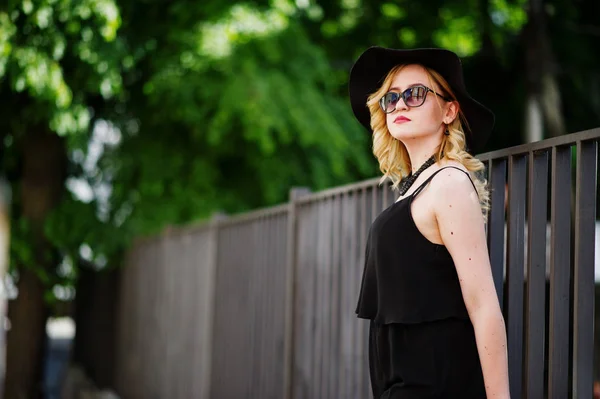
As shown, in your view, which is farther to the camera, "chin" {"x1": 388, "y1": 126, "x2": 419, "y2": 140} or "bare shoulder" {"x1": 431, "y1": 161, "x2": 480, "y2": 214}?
"chin" {"x1": 388, "y1": 126, "x2": 419, "y2": 140}

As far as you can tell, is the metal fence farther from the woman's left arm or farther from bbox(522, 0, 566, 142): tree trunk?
bbox(522, 0, 566, 142): tree trunk

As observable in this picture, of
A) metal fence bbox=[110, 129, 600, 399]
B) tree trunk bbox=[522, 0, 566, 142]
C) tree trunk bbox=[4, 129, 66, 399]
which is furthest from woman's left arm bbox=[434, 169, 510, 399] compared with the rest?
tree trunk bbox=[522, 0, 566, 142]

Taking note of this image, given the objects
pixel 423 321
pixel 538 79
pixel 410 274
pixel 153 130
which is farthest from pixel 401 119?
pixel 538 79

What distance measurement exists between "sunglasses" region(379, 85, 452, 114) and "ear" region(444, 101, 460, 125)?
0.02 m

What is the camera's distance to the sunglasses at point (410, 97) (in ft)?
8.95

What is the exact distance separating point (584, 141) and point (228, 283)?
172 inches

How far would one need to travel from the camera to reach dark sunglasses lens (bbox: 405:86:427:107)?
2.72 m

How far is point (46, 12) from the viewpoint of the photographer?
25.9 ft

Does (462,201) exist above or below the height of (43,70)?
below

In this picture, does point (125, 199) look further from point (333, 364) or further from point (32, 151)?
point (333, 364)

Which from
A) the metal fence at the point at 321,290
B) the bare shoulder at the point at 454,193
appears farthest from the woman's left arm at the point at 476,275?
the metal fence at the point at 321,290

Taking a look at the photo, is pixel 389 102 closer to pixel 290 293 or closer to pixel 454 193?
pixel 454 193

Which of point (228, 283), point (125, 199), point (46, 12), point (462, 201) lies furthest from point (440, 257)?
point (125, 199)

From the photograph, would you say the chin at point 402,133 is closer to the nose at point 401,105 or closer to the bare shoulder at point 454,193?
the nose at point 401,105
